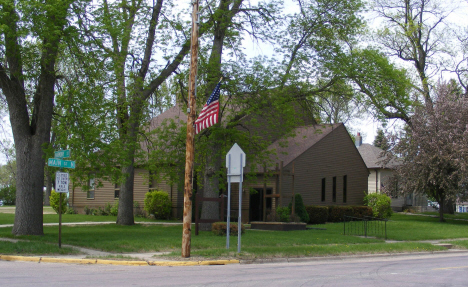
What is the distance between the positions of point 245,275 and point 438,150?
2472cm

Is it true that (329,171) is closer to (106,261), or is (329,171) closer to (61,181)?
(61,181)

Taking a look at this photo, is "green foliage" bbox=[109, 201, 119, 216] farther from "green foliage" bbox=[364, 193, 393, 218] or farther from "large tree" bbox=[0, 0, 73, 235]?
"green foliage" bbox=[364, 193, 393, 218]

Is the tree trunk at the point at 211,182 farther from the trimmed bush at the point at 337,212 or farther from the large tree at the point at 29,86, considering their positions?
the trimmed bush at the point at 337,212

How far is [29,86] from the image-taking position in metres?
18.7

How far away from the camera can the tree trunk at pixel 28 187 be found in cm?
1747

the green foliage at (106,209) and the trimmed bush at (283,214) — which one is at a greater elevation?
the trimmed bush at (283,214)

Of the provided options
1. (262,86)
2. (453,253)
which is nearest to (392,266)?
(453,253)

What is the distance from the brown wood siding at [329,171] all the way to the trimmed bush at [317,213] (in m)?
1.32

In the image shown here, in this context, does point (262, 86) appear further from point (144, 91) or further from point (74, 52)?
point (74, 52)

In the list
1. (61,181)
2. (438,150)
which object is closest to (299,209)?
(438,150)

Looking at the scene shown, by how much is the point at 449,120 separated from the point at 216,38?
18.5m

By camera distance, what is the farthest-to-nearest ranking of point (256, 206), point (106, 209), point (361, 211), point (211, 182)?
point (106, 209) < point (361, 211) < point (256, 206) < point (211, 182)

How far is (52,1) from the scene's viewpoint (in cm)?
1622

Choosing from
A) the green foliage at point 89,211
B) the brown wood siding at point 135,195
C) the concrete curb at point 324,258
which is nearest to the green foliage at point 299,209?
the brown wood siding at point 135,195
